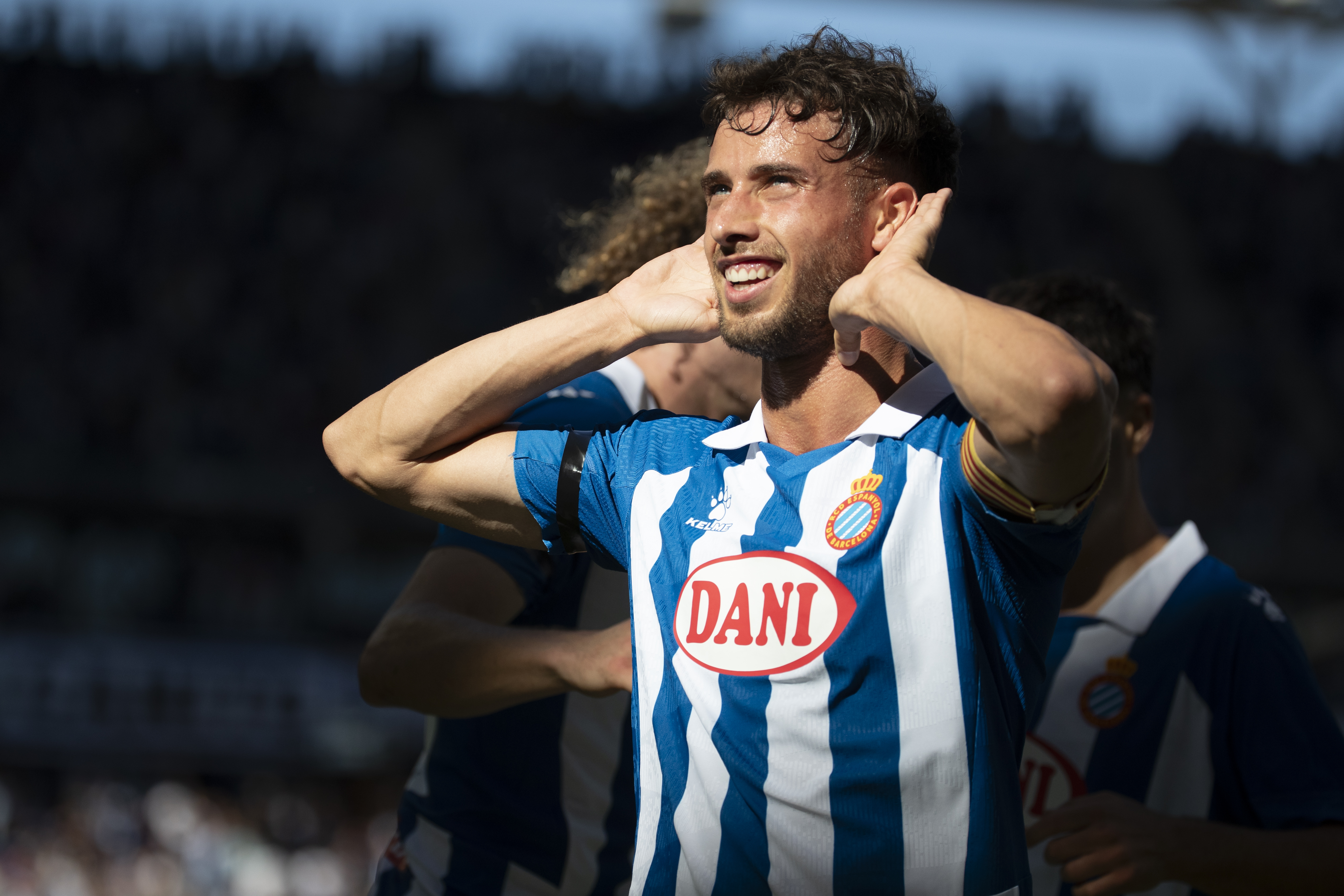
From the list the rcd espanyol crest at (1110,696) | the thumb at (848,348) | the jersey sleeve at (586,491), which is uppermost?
the thumb at (848,348)

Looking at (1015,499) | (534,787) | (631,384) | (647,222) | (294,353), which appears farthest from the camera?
(294,353)

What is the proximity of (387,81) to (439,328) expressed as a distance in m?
3.96

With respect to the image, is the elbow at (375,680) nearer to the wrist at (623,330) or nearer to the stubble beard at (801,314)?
the wrist at (623,330)

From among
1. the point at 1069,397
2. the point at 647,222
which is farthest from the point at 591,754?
the point at 1069,397

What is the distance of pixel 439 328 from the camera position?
54.2 feet

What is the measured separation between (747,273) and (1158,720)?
4.37ft

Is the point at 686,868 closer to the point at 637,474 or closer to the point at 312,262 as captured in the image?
the point at 637,474

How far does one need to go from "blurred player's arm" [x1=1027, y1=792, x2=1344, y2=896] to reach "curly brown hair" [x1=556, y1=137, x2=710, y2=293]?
1636 mm

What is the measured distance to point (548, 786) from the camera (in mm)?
2619

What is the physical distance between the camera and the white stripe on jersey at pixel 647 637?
1.92 m

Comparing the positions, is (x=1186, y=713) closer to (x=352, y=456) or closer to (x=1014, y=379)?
(x=1014, y=379)

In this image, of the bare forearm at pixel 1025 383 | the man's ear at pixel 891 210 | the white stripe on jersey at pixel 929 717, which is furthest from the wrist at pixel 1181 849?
the man's ear at pixel 891 210

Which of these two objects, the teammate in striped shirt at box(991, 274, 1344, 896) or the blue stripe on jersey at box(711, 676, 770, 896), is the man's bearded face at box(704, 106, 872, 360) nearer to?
the blue stripe on jersey at box(711, 676, 770, 896)

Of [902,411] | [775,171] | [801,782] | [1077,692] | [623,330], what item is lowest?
[1077,692]
